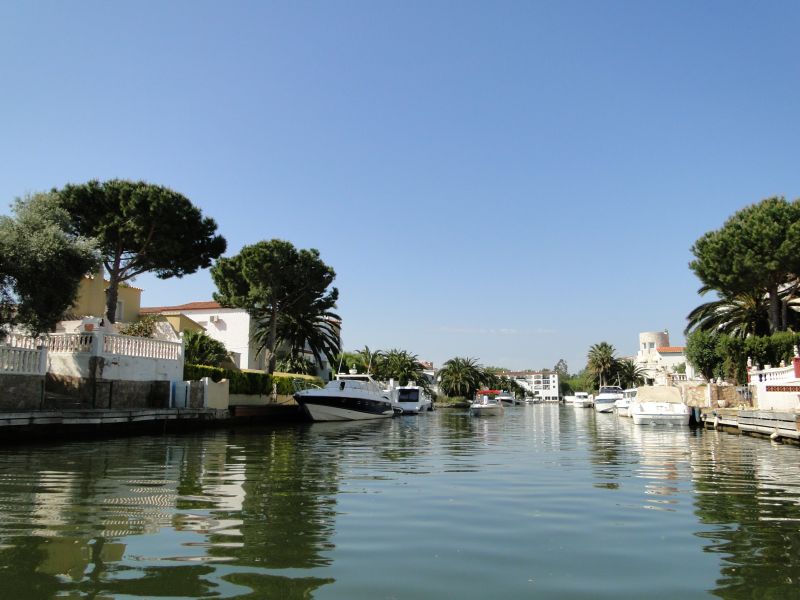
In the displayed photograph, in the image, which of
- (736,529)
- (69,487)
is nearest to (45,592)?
(69,487)

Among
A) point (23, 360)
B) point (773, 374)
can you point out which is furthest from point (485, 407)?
point (23, 360)

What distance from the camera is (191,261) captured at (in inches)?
1433

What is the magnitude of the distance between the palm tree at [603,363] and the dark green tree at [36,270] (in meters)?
97.3

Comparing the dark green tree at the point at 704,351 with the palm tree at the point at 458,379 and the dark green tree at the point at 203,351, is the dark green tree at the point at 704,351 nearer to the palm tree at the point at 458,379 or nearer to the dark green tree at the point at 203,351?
the dark green tree at the point at 203,351

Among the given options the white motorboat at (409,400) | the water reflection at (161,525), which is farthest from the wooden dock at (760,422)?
the white motorboat at (409,400)

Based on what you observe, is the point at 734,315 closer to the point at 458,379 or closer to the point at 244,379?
the point at 244,379

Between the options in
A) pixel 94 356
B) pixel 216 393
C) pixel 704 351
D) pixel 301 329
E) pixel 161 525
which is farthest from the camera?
pixel 301 329

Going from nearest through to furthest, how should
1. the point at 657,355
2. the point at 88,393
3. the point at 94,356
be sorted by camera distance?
the point at 88,393 → the point at 94,356 → the point at 657,355

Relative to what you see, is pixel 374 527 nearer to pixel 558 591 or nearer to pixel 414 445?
pixel 558 591

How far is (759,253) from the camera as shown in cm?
3884

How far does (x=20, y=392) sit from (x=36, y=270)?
4080mm

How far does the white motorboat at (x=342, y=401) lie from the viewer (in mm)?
35438

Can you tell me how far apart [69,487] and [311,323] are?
43716 millimetres

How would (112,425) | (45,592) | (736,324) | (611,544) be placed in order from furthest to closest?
(736,324) → (112,425) → (611,544) → (45,592)
